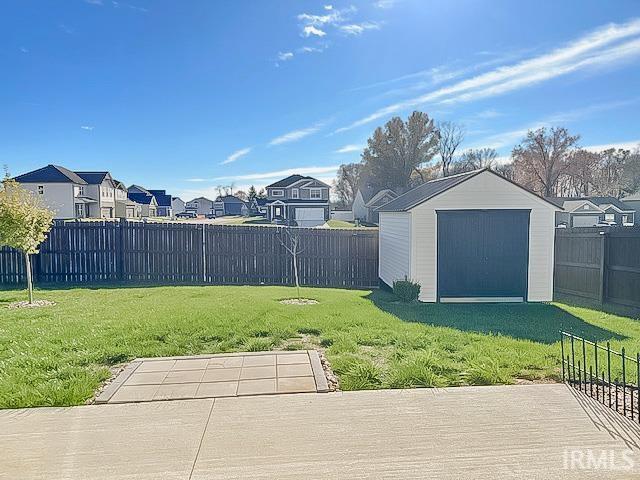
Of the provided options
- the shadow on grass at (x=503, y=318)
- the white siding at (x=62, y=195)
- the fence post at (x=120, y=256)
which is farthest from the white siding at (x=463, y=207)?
the white siding at (x=62, y=195)

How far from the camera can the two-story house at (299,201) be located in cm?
4647

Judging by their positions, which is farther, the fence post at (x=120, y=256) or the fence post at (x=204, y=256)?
the fence post at (x=204, y=256)

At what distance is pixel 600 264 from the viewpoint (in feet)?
34.5

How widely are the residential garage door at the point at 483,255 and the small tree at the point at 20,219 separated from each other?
29.1ft

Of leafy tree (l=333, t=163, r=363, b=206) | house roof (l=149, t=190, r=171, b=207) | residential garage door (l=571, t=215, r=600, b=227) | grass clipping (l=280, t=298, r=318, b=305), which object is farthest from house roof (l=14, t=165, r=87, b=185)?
residential garage door (l=571, t=215, r=600, b=227)

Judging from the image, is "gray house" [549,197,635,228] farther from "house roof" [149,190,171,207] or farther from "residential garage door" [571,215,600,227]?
"house roof" [149,190,171,207]

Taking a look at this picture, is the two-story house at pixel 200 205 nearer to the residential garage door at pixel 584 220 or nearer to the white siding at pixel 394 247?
the residential garage door at pixel 584 220

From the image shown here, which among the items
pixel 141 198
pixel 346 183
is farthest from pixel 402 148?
pixel 141 198

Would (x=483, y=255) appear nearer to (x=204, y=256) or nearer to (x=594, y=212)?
(x=204, y=256)

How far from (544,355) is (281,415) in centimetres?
353

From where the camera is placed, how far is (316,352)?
5.64 m

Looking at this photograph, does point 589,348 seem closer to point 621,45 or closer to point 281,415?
point 281,415

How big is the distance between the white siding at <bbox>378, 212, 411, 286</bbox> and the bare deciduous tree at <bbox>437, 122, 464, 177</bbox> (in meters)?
39.1

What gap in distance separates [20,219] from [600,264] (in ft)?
42.0
